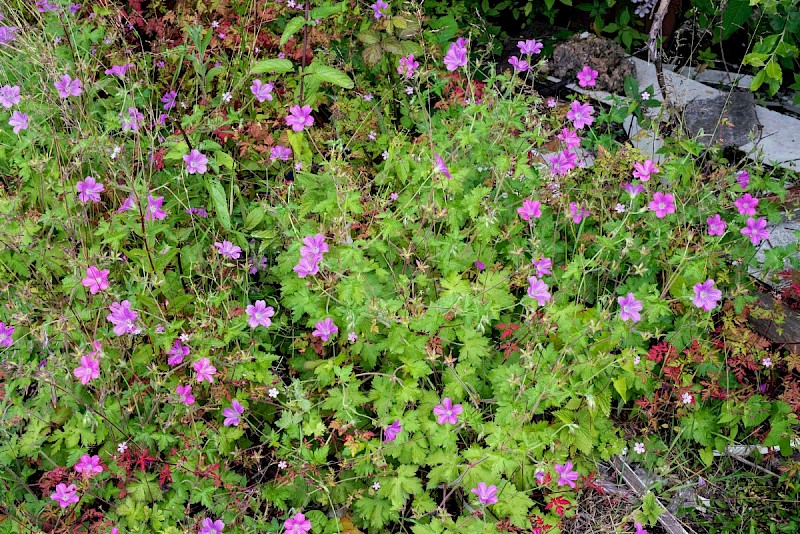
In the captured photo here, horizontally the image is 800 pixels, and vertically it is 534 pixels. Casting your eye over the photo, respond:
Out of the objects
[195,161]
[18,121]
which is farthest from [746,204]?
[18,121]

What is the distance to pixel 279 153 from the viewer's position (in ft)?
8.99

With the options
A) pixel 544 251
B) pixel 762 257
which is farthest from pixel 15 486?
pixel 762 257

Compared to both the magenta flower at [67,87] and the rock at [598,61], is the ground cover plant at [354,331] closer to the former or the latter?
the magenta flower at [67,87]

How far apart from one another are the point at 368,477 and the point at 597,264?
109 centimetres

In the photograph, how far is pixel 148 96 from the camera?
3.23 metres

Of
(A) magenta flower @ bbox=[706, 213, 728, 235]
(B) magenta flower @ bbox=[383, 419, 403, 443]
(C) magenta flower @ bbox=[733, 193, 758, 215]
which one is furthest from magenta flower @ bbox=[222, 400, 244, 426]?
(C) magenta flower @ bbox=[733, 193, 758, 215]

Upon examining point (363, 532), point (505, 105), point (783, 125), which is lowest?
point (363, 532)

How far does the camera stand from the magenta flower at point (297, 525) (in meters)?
2.08

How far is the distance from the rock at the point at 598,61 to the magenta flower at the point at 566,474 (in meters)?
2.48

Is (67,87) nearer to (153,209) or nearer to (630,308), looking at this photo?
(153,209)

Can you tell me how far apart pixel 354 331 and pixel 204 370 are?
1.61 ft

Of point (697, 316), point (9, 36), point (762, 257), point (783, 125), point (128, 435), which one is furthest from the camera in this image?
point (783, 125)

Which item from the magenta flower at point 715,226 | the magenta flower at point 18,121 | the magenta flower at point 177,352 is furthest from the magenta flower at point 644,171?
the magenta flower at point 18,121

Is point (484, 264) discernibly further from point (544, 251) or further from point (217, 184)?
point (217, 184)
